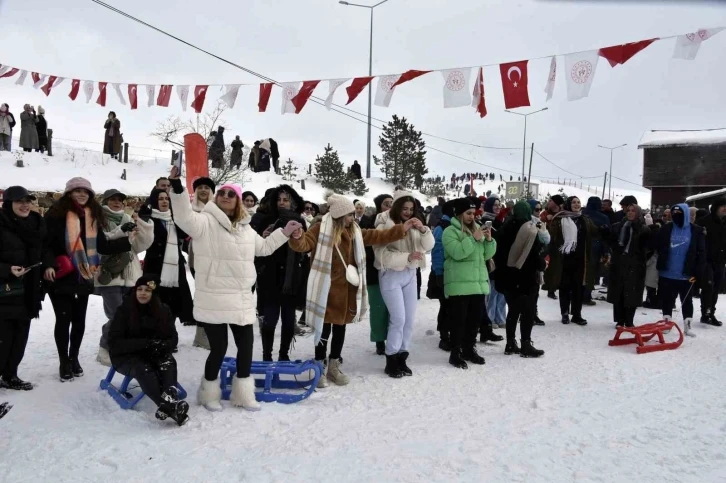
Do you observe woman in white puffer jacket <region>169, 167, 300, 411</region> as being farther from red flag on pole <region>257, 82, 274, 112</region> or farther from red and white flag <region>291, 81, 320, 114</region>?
red flag on pole <region>257, 82, 274, 112</region>

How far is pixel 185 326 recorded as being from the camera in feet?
22.9

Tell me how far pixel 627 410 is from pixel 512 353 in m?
1.82

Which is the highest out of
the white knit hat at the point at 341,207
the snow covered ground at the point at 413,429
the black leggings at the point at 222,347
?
the white knit hat at the point at 341,207

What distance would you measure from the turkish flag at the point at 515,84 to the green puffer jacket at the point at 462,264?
5.12m

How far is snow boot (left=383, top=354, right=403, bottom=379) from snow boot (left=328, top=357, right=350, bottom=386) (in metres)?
0.47

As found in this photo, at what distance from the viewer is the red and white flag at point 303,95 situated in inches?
→ 434

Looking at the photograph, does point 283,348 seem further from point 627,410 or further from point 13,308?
point 627,410

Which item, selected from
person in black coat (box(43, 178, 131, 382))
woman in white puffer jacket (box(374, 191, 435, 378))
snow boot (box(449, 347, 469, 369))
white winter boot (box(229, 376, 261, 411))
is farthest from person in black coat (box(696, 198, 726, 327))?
person in black coat (box(43, 178, 131, 382))

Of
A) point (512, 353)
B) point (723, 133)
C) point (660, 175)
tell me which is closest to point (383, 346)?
point (512, 353)

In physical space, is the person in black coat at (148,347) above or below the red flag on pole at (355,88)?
below

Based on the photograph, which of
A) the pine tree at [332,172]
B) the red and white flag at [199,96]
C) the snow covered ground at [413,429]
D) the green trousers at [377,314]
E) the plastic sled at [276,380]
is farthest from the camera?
the pine tree at [332,172]

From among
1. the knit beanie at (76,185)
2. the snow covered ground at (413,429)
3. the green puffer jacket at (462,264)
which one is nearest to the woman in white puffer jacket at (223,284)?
the snow covered ground at (413,429)

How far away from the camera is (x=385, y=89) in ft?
35.4

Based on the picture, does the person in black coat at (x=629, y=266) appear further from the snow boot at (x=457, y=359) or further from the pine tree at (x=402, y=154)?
the pine tree at (x=402, y=154)
